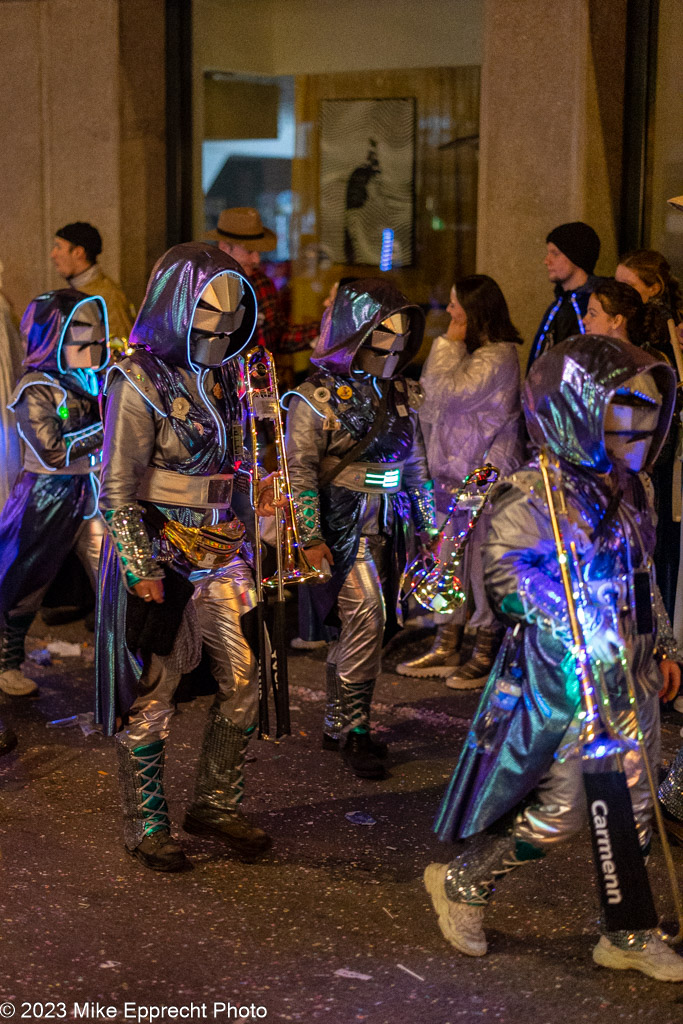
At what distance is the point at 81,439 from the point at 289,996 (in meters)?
3.40

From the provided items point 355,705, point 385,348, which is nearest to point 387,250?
point 385,348

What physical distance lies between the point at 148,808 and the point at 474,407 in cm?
295

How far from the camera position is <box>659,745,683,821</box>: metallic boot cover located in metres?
4.84

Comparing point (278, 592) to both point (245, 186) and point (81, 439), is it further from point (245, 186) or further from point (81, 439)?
point (245, 186)

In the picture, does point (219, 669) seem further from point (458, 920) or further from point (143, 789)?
point (458, 920)

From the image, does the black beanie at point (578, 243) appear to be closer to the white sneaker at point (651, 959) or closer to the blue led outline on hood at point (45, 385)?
the blue led outline on hood at point (45, 385)

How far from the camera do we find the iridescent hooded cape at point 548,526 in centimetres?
363

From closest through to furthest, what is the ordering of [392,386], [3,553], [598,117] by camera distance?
[392,386] → [3,553] → [598,117]

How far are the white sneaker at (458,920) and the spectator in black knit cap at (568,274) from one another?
12.0 ft

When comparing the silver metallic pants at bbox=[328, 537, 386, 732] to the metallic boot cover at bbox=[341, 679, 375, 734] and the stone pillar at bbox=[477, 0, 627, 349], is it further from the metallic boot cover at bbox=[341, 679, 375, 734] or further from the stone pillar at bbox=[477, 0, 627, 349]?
the stone pillar at bbox=[477, 0, 627, 349]

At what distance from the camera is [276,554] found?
4.93m

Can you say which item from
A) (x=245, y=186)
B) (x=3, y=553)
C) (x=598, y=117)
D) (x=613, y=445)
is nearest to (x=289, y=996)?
(x=613, y=445)

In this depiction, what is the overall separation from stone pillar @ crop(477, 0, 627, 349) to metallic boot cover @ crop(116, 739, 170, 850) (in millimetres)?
4398

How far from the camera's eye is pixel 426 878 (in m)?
4.06
